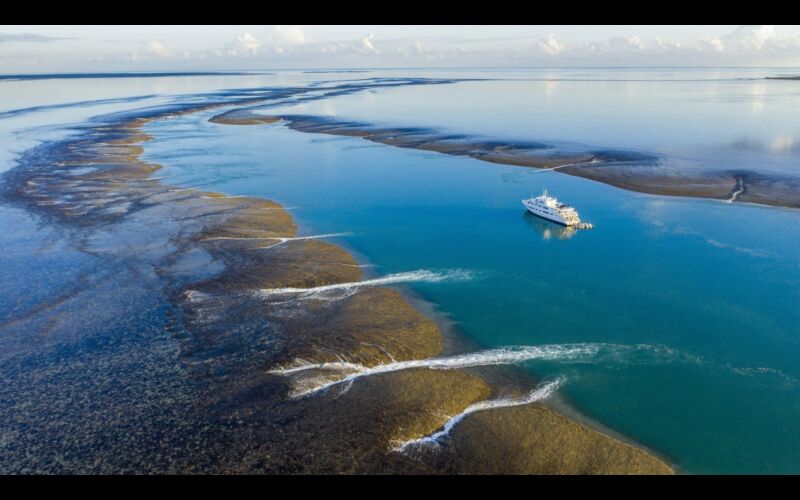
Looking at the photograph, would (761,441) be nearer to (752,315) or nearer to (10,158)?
(752,315)

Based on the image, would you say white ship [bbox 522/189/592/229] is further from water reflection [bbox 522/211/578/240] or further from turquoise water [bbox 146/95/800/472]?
turquoise water [bbox 146/95/800/472]

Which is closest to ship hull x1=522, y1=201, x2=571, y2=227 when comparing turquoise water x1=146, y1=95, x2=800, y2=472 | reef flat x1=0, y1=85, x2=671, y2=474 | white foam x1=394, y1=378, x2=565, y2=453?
turquoise water x1=146, y1=95, x2=800, y2=472

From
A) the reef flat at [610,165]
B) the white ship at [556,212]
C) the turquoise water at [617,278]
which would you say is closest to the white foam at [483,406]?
the turquoise water at [617,278]

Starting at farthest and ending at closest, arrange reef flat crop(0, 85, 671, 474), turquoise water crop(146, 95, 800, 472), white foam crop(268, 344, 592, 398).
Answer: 1. white foam crop(268, 344, 592, 398)
2. turquoise water crop(146, 95, 800, 472)
3. reef flat crop(0, 85, 671, 474)

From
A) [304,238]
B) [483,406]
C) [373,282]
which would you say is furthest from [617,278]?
[304,238]

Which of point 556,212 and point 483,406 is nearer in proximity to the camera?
point 483,406

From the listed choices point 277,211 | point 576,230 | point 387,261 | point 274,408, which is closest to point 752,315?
point 576,230

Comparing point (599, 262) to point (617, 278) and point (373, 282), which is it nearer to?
point (617, 278)
